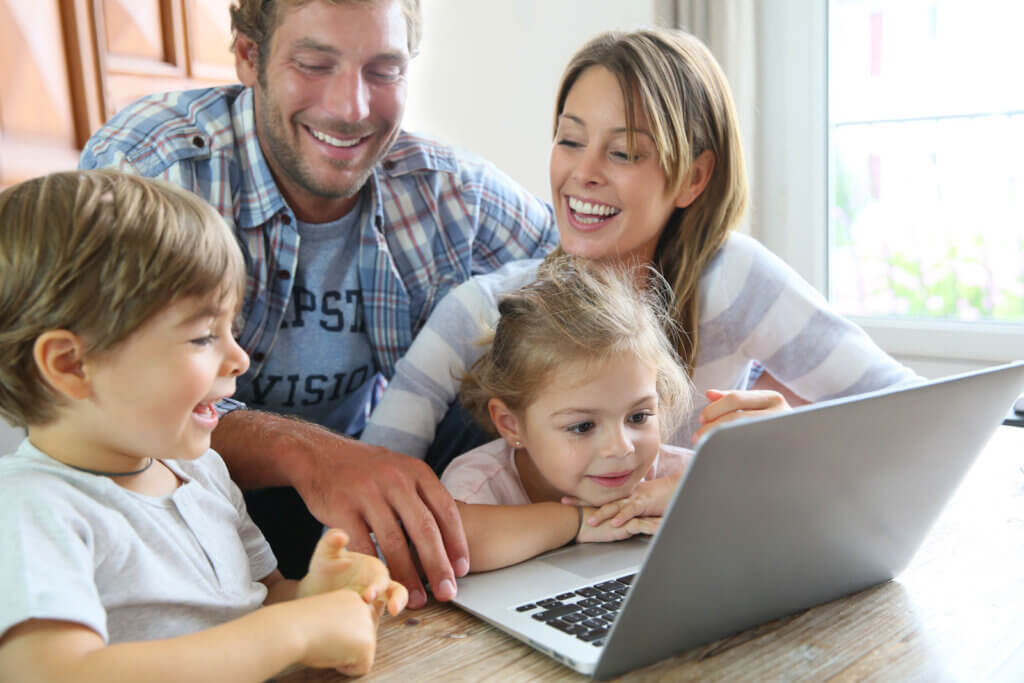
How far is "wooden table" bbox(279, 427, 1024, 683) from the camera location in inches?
27.9

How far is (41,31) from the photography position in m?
1.84

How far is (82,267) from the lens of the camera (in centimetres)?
70

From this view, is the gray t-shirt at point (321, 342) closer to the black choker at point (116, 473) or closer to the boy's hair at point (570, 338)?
the boy's hair at point (570, 338)

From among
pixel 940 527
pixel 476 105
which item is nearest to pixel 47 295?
pixel 940 527

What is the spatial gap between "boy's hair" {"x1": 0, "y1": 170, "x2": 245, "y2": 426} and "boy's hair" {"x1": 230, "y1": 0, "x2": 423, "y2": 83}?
0.95m

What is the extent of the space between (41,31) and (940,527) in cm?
183

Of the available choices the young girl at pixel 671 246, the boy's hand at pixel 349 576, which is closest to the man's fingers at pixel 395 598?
the boy's hand at pixel 349 576

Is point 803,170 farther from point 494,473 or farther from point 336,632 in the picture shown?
point 336,632

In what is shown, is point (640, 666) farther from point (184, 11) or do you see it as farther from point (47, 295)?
point (184, 11)

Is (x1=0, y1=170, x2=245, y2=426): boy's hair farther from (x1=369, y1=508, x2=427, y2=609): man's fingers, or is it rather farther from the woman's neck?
the woman's neck

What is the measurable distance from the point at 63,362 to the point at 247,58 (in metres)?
1.15

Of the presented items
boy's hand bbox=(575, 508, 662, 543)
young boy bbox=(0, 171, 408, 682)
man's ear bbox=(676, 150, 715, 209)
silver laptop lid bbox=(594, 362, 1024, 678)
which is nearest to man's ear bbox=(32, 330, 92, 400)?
young boy bbox=(0, 171, 408, 682)

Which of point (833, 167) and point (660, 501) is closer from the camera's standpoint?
point (660, 501)

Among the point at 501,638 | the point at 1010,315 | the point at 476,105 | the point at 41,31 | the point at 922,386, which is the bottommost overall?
the point at 1010,315
